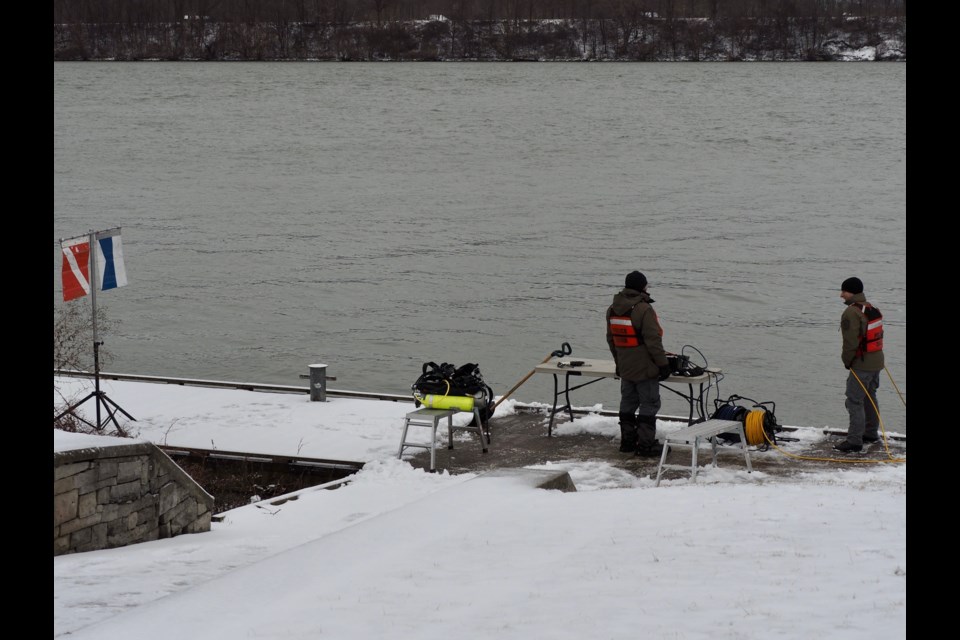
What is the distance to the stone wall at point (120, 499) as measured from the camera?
8.42 m

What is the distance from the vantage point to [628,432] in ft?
39.0

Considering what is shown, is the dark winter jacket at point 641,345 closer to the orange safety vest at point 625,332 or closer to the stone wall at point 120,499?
the orange safety vest at point 625,332

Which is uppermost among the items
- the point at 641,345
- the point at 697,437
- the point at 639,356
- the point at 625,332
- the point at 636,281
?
the point at 636,281

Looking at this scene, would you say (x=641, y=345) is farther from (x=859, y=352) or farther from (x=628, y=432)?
(x=859, y=352)

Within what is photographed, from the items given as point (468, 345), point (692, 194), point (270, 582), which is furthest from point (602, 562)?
point (692, 194)

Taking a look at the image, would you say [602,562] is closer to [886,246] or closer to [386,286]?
[386,286]

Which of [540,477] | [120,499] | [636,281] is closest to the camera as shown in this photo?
[120,499]

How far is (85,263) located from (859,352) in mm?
8114

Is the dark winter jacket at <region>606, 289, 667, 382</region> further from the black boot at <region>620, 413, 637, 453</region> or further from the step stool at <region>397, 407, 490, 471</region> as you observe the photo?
the step stool at <region>397, 407, 490, 471</region>

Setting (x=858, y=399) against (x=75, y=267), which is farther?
(x=75, y=267)

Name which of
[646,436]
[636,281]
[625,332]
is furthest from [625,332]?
[646,436]

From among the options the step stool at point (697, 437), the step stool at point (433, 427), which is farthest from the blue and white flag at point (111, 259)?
the step stool at point (697, 437)

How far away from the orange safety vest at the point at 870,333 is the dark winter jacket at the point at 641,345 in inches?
72.5

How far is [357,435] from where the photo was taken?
1291cm
